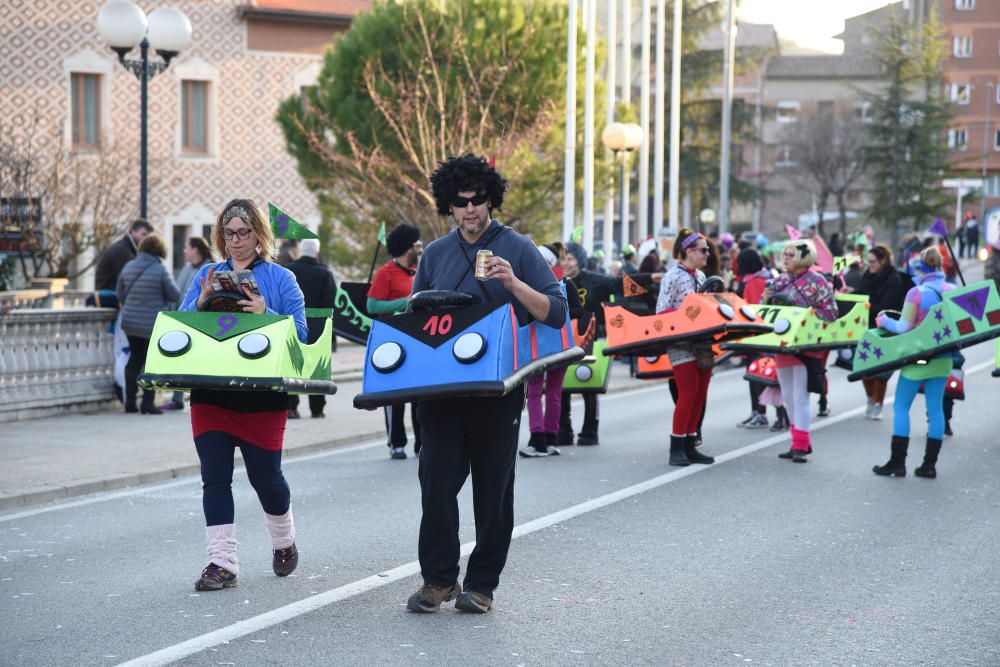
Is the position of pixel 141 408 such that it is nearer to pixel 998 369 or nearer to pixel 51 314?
pixel 51 314

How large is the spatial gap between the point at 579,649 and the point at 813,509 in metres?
4.28

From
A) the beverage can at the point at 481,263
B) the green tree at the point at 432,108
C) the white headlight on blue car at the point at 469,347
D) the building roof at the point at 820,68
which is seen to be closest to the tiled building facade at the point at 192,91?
the green tree at the point at 432,108

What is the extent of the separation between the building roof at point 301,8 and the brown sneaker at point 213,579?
31.7 m

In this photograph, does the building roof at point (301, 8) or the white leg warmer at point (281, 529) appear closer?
the white leg warmer at point (281, 529)

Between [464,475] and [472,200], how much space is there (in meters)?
1.24

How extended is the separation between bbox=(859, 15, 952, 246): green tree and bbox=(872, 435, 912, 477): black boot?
175 ft

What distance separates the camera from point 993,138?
276 ft

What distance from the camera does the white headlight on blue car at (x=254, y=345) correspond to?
6.81 metres

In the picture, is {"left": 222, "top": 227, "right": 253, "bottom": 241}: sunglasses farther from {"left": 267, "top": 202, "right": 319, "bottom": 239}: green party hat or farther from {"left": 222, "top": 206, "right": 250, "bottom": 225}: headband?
{"left": 267, "top": 202, "right": 319, "bottom": 239}: green party hat

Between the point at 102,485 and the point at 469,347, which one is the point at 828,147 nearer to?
the point at 102,485

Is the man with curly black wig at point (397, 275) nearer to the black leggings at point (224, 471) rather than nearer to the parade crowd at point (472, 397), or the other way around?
the parade crowd at point (472, 397)

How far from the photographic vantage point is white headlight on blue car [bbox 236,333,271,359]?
681cm

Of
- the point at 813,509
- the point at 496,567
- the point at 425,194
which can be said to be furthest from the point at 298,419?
the point at 425,194

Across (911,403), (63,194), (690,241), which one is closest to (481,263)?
(690,241)
